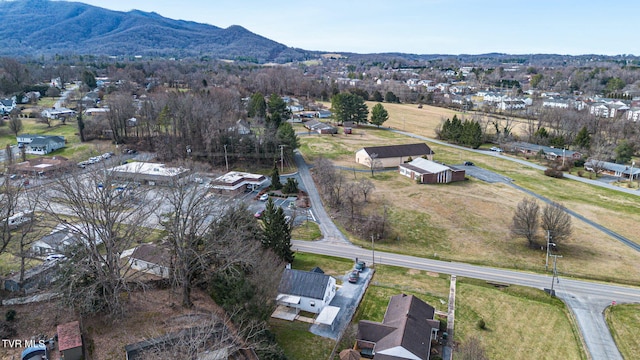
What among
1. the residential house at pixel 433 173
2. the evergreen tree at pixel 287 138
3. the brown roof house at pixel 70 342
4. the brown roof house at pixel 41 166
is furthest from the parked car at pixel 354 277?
the brown roof house at pixel 41 166

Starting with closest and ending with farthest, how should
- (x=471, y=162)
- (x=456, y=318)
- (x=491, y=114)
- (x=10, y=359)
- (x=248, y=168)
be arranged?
(x=10, y=359), (x=456, y=318), (x=248, y=168), (x=471, y=162), (x=491, y=114)

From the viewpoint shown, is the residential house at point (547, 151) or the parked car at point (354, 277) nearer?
the parked car at point (354, 277)

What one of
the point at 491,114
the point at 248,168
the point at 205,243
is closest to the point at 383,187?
the point at 248,168

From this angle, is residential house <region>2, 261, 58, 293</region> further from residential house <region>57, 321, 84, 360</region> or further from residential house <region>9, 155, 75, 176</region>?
residential house <region>9, 155, 75, 176</region>

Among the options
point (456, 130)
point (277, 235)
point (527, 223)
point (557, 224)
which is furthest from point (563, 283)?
point (456, 130)

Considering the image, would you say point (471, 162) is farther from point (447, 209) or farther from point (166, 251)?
point (166, 251)

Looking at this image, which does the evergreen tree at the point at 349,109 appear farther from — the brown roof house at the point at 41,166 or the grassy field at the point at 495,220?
the brown roof house at the point at 41,166
